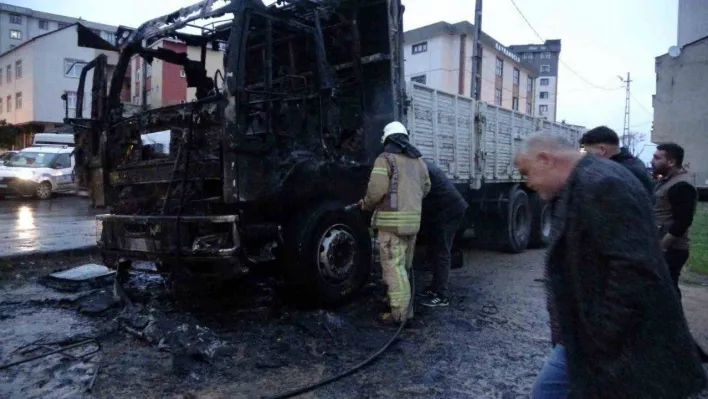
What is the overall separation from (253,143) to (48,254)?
4724 millimetres

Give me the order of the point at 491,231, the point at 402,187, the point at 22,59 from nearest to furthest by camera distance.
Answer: the point at 402,187, the point at 491,231, the point at 22,59

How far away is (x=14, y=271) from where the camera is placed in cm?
680

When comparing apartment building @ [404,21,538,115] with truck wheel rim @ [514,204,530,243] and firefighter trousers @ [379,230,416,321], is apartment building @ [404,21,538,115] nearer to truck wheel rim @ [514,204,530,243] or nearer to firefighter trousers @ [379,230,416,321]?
truck wheel rim @ [514,204,530,243]

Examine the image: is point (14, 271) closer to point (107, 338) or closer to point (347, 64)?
point (107, 338)

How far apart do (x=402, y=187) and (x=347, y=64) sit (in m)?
1.78

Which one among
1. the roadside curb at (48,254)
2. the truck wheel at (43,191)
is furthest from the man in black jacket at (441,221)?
the truck wheel at (43,191)

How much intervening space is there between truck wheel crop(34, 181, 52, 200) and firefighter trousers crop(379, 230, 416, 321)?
15759 millimetres

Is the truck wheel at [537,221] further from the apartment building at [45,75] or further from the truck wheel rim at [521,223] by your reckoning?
the apartment building at [45,75]

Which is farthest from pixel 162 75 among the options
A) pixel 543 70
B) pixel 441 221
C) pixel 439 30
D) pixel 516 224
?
pixel 543 70

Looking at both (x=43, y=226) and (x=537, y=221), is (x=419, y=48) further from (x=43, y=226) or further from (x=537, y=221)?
(x=43, y=226)

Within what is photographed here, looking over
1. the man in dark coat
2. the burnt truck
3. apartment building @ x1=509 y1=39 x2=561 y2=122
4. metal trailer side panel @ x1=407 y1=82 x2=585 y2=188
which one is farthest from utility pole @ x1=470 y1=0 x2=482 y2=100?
apartment building @ x1=509 y1=39 x2=561 y2=122

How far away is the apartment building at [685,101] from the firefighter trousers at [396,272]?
70.0ft

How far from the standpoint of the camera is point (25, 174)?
53.9 feet

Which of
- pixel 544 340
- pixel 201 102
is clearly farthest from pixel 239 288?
pixel 544 340
